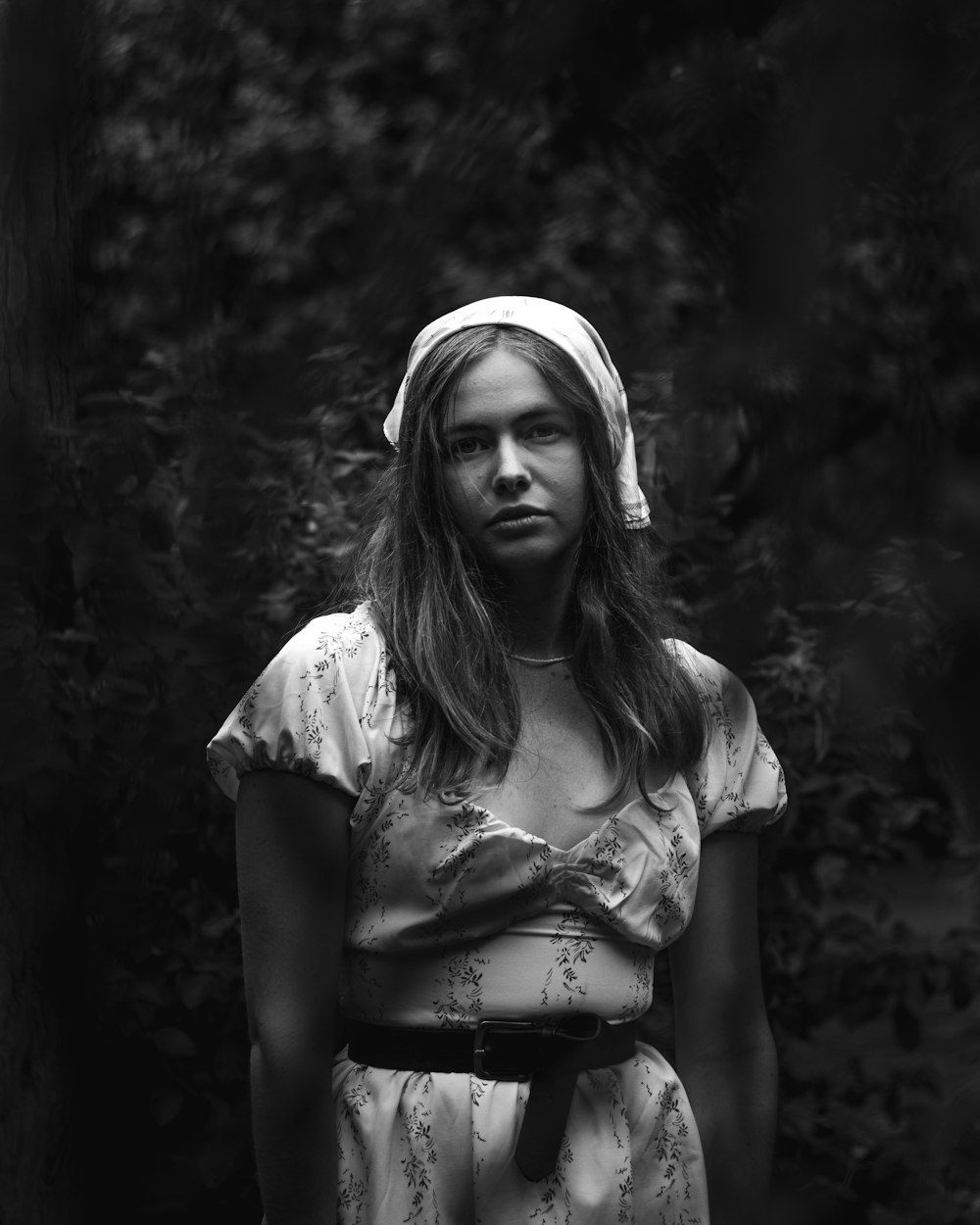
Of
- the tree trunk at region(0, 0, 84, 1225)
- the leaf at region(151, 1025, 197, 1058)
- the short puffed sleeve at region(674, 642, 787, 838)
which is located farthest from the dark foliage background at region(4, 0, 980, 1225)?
the leaf at region(151, 1025, 197, 1058)

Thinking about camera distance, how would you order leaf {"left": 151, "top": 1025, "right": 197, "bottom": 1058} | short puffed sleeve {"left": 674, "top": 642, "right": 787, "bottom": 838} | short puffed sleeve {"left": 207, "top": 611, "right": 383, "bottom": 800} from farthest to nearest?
1. leaf {"left": 151, "top": 1025, "right": 197, "bottom": 1058}
2. short puffed sleeve {"left": 674, "top": 642, "right": 787, "bottom": 838}
3. short puffed sleeve {"left": 207, "top": 611, "right": 383, "bottom": 800}

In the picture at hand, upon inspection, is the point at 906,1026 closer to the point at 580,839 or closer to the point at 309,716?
the point at 580,839

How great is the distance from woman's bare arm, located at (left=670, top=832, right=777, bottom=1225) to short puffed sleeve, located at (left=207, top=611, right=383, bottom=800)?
1.62ft

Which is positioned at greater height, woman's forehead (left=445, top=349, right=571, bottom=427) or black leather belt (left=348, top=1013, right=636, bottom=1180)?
woman's forehead (left=445, top=349, right=571, bottom=427)

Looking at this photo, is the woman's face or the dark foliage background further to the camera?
the woman's face

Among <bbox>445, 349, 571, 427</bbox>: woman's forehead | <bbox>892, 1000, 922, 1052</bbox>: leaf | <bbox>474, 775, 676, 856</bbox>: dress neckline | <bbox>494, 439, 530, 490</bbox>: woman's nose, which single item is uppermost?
<bbox>445, 349, 571, 427</bbox>: woman's forehead

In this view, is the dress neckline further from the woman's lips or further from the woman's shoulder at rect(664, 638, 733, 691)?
the woman's lips

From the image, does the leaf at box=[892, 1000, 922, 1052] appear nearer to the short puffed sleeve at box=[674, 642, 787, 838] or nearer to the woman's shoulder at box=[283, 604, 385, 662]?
the short puffed sleeve at box=[674, 642, 787, 838]

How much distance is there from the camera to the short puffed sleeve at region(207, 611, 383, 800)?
64.7 inches

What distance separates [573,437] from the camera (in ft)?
6.05

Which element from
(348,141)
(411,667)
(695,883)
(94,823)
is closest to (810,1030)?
(695,883)

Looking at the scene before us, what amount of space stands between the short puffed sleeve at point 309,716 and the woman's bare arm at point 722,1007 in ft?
1.62

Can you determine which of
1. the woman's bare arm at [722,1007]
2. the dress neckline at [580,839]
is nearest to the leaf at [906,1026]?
the woman's bare arm at [722,1007]

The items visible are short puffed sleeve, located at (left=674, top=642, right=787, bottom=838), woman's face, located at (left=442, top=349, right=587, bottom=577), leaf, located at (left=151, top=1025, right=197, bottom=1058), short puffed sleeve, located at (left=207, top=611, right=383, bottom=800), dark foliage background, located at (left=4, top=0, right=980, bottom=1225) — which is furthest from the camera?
leaf, located at (left=151, top=1025, right=197, bottom=1058)
